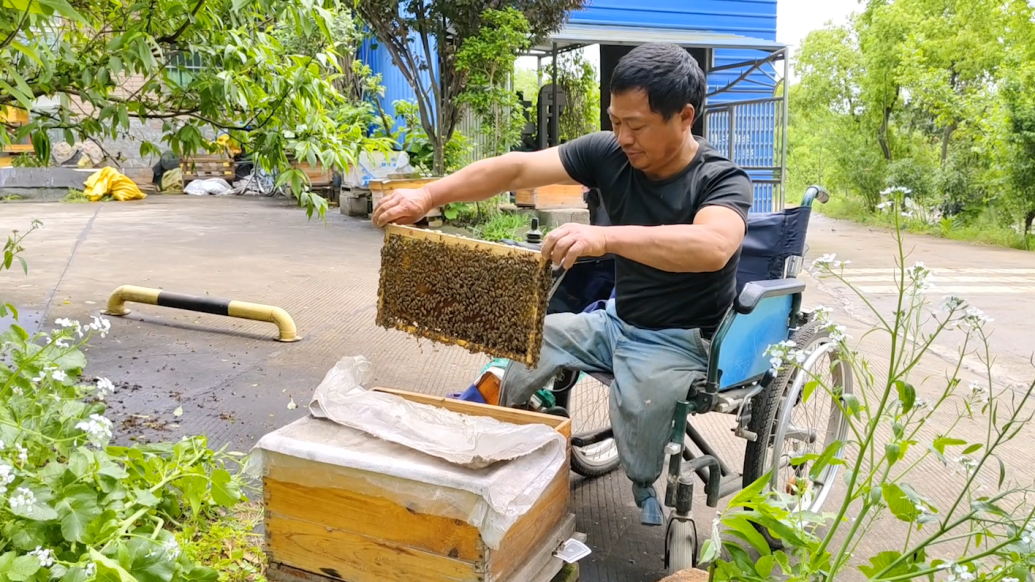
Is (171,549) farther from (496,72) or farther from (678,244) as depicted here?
(496,72)

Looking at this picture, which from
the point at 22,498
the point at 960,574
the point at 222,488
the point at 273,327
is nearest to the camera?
the point at 960,574

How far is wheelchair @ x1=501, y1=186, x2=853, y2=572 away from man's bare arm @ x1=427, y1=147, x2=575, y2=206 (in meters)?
0.30

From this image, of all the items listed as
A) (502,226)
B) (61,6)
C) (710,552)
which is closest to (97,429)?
(61,6)

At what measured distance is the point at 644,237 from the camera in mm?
2615

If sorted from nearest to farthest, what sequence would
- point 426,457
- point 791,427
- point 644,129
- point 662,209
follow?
1. point 426,457
2. point 644,129
3. point 662,209
4. point 791,427

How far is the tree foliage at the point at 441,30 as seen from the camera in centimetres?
1137

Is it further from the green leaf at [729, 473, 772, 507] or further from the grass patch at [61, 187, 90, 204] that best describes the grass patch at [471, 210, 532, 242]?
the grass patch at [61, 187, 90, 204]

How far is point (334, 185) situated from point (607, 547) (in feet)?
45.9

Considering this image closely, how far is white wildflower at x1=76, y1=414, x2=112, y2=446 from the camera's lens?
7.49 ft

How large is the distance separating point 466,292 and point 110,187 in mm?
16685

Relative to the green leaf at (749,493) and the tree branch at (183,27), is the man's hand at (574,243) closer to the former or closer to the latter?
the green leaf at (749,493)

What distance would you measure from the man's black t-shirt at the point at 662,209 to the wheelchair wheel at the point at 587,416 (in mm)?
421

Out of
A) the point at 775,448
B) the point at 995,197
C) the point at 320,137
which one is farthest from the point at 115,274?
the point at 995,197

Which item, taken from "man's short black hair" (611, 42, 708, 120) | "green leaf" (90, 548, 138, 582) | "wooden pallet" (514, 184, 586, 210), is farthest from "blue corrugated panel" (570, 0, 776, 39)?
"green leaf" (90, 548, 138, 582)
